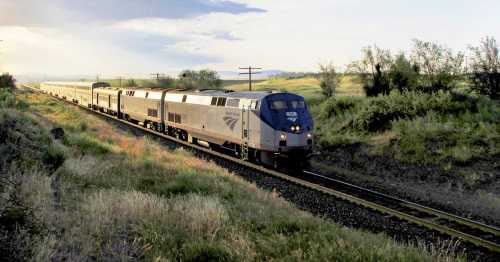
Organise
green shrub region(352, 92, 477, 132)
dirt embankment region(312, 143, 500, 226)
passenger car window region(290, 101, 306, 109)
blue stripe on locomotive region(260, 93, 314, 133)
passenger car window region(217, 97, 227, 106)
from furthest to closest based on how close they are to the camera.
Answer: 1. green shrub region(352, 92, 477, 132)
2. passenger car window region(217, 97, 227, 106)
3. passenger car window region(290, 101, 306, 109)
4. blue stripe on locomotive region(260, 93, 314, 133)
5. dirt embankment region(312, 143, 500, 226)

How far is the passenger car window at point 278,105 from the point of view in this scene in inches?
743

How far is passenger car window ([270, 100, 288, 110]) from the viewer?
61.9 ft

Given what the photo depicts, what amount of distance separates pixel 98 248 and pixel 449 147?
58.7 ft

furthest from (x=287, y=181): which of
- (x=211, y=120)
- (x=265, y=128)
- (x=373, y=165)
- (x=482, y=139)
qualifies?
(x=482, y=139)

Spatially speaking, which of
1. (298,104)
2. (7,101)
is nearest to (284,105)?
(298,104)

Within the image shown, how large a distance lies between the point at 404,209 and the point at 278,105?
24.0 ft

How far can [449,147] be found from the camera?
20.8 metres

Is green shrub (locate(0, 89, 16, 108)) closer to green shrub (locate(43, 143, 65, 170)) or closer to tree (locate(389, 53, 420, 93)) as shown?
green shrub (locate(43, 143, 65, 170))

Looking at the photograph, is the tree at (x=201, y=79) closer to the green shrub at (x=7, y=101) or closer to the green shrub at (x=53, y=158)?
the green shrub at (x=7, y=101)

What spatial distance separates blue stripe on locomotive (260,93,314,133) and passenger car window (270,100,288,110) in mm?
103

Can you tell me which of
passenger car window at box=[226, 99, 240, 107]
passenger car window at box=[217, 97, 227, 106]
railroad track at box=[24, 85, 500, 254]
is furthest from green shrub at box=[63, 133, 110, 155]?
railroad track at box=[24, 85, 500, 254]

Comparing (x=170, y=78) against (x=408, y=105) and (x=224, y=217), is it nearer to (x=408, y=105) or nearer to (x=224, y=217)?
(x=408, y=105)

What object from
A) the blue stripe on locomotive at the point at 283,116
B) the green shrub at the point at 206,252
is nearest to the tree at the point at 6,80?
the blue stripe on locomotive at the point at 283,116

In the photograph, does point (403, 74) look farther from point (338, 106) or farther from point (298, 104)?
point (298, 104)
